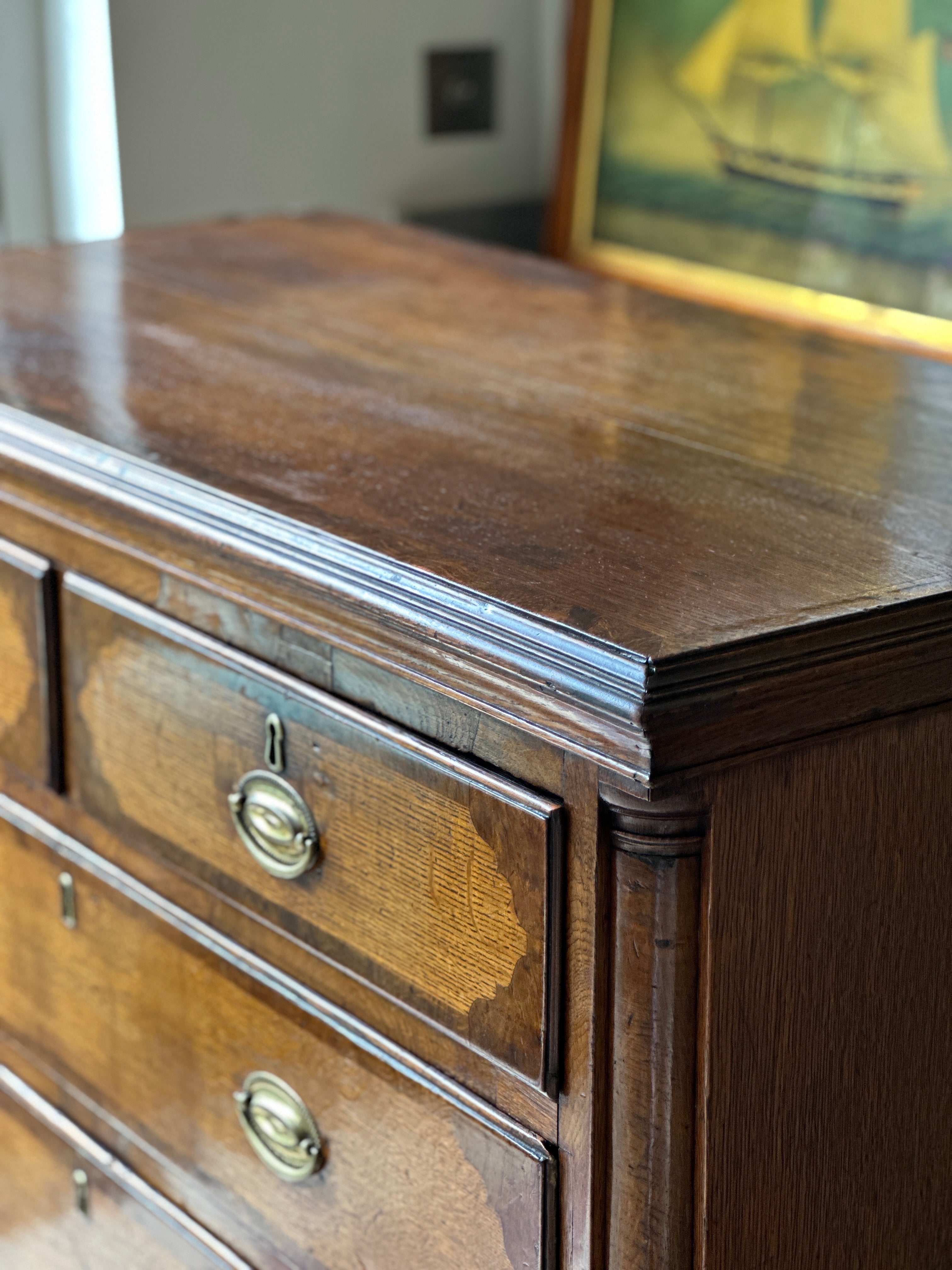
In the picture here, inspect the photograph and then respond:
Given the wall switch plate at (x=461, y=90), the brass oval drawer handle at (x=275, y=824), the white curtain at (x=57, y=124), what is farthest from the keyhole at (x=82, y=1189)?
the wall switch plate at (x=461, y=90)

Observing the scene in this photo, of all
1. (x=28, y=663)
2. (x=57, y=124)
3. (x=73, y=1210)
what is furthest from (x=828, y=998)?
(x=57, y=124)

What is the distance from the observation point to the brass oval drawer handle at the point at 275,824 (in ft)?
2.22

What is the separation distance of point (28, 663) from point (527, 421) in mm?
293

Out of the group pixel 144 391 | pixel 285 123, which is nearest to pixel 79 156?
pixel 285 123

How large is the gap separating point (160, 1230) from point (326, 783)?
35 cm

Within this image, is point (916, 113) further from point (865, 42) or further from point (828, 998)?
point (828, 998)

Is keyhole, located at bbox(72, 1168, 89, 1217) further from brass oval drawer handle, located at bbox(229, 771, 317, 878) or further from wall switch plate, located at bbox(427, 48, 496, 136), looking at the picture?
wall switch plate, located at bbox(427, 48, 496, 136)

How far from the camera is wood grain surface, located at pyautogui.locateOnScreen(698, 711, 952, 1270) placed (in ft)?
1.82

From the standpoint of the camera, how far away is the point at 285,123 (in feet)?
5.45

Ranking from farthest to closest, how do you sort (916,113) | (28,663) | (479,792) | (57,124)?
(57,124) → (916,113) → (28,663) → (479,792)

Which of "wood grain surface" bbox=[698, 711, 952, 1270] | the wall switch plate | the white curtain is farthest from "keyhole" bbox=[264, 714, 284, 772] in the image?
the wall switch plate

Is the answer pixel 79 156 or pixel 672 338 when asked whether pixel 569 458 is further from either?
pixel 79 156

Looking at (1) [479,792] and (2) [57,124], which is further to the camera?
(2) [57,124]

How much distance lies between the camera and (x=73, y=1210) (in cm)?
95
